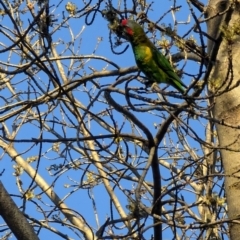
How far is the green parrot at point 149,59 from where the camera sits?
3591 mm

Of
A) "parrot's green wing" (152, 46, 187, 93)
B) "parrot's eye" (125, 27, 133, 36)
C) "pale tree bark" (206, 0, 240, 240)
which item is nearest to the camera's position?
"pale tree bark" (206, 0, 240, 240)

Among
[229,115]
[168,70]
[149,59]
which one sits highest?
[149,59]

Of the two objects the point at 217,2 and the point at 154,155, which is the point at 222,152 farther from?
the point at 217,2

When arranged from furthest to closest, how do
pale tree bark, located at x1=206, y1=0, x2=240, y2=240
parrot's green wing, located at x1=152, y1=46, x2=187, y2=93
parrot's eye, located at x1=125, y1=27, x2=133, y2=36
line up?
parrot's green wing, located at x1=152, y1=46, x2=187, y2=93
parrot's eye, located at x1=125, y1=27, x2=133, y2=36
pale tree bark, located at x1=206, y1=0, x2=240, y2=240

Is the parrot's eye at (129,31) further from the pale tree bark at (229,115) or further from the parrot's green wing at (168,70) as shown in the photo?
the pale tree bark at (229,115)

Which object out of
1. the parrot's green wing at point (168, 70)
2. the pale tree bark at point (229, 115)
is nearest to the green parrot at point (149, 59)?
the parrot's green wing at point (168, 70)

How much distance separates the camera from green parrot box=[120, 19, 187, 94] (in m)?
3.59

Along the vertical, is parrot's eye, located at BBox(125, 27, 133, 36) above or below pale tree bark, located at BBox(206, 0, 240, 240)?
above

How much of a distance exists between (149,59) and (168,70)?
0.23m

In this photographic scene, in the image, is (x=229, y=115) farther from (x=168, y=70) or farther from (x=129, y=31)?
(x=129, y=31)

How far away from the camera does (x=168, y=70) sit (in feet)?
11.9

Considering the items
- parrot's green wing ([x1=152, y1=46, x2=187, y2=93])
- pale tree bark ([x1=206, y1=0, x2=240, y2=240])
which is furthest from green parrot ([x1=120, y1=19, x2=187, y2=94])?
pale tree bark ([x1=206, y1=0, x2=240, y2=240])

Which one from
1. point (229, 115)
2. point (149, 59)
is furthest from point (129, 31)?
point (229, 115)

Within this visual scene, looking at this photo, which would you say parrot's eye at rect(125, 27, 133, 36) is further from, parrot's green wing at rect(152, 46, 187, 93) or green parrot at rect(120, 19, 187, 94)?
parrot's green wing at rect(152, 46, 187, 93)
